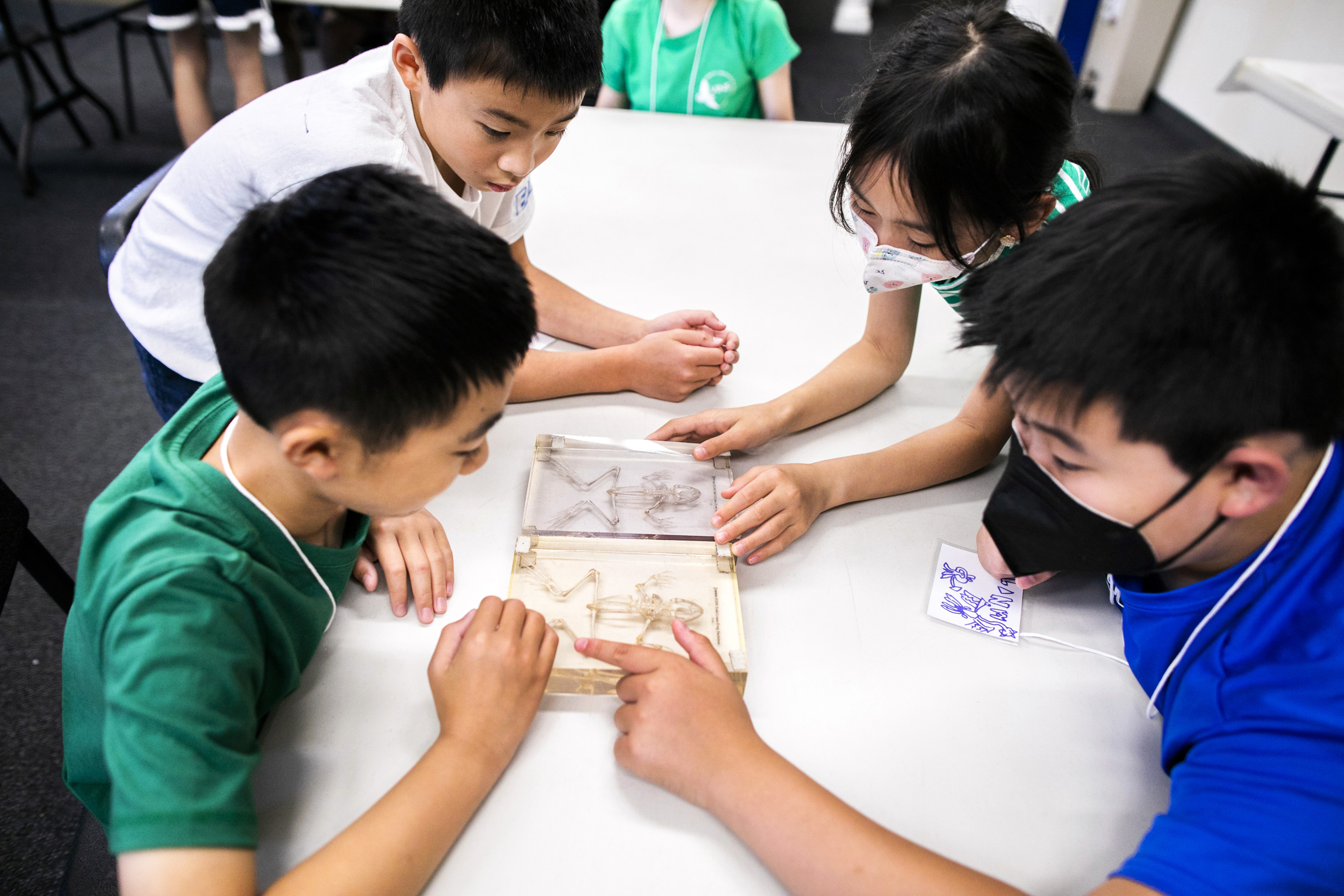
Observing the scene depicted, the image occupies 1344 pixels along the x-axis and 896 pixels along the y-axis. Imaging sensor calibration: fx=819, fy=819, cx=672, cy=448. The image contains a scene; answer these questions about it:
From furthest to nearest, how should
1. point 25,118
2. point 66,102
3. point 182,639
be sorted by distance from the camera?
point 66,102 < point 25,118 < point 182,639

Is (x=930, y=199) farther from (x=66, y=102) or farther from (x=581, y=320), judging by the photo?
(x=66, y=102)

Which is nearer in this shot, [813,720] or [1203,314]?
[1203,314]

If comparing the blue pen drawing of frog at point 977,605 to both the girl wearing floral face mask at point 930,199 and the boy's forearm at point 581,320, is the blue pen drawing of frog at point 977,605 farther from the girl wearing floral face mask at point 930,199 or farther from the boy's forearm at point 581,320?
the boy's forearm at point 581,320

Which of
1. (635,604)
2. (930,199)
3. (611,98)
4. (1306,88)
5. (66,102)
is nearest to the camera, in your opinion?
(635,604)

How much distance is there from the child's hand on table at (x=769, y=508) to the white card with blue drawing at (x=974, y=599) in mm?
157

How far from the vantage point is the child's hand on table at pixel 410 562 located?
82cm

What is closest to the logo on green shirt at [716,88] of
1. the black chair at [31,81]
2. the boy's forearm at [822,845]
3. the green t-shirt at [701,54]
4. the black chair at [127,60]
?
the green t-shirt at [701,54]

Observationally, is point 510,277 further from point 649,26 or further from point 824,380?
point 649,26

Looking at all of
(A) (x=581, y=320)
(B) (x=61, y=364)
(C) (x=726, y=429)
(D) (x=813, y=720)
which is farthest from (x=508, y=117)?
(B) (x=61, y=364)

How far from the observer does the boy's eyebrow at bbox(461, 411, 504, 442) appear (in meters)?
0.72

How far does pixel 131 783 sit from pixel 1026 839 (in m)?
0.68

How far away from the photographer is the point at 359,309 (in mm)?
633

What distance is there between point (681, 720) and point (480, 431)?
0.31 meters

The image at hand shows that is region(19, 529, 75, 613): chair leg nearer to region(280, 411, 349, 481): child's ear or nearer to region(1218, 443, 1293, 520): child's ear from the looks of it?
region(280, 411, 349, 481): child's ear
